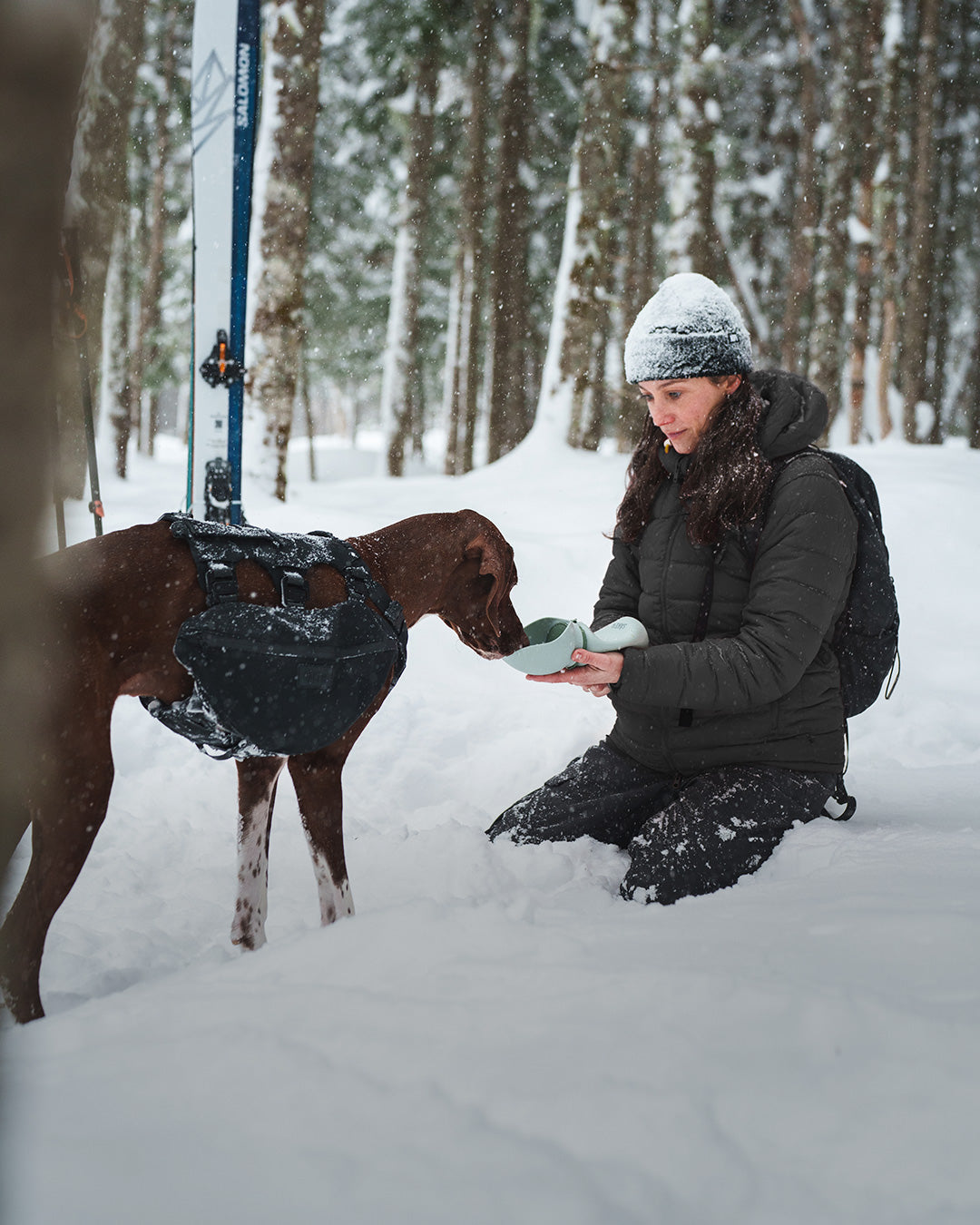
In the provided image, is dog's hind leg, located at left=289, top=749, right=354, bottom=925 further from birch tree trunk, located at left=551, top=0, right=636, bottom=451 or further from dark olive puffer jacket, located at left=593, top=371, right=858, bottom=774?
birch tree trunk, located at left=551, top=0, right=636, bottom=451

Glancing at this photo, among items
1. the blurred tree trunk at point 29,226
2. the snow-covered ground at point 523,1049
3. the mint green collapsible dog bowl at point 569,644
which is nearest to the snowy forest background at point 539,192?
the mint green collapsible dog bowl at point 569,644

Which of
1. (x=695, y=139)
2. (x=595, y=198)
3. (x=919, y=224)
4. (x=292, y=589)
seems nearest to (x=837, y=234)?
(x=695, y=139)

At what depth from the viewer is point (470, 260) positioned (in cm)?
1583

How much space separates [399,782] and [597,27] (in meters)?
9.21

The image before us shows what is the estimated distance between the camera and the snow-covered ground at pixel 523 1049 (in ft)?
3.90

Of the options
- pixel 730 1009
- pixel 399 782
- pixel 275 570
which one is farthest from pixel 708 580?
pixel 399 782

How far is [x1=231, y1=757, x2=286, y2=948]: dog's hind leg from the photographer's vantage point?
9.45 feet

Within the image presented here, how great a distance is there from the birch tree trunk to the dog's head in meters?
6.71

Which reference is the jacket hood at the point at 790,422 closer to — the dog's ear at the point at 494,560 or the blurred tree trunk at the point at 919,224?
the dog's ear at the point at 494,560

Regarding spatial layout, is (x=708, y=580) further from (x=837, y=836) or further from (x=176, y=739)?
(x=176, y=739)

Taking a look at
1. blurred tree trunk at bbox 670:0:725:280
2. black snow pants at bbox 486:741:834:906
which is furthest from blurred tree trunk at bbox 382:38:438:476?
black snow pants at bbox 486:741:834:906

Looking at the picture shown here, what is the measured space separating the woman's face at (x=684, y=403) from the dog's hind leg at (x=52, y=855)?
2.04 meters

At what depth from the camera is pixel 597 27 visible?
971cm

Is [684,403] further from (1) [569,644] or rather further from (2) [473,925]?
(2) [473,925]
